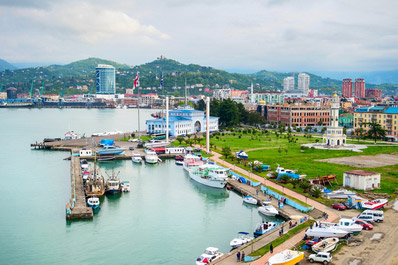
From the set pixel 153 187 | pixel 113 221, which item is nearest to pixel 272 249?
pixel 113 221

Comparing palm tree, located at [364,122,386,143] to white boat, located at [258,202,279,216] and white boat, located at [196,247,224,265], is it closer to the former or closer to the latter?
white boat, located at [258,202,279,216]

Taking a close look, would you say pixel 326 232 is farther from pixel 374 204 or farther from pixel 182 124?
pixel 182 124

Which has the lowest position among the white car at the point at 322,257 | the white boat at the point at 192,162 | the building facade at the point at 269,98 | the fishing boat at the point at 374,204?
the white car at the point at 322,257

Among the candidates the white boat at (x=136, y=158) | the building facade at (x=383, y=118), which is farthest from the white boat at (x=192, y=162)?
the building facade at (x=383, y=118)

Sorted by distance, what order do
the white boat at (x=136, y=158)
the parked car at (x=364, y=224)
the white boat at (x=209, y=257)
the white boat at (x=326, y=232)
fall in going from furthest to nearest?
the white boat at (x=136, y=158) < the parked car at (x=364, y=224) < the white boat at (x=326, y=232) < the white boat at (x=209, y=257)

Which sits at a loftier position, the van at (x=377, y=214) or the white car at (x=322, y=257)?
the van at (x=377, y=214)

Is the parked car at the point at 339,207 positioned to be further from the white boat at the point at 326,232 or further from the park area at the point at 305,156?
the white boat at the point at 326,232
